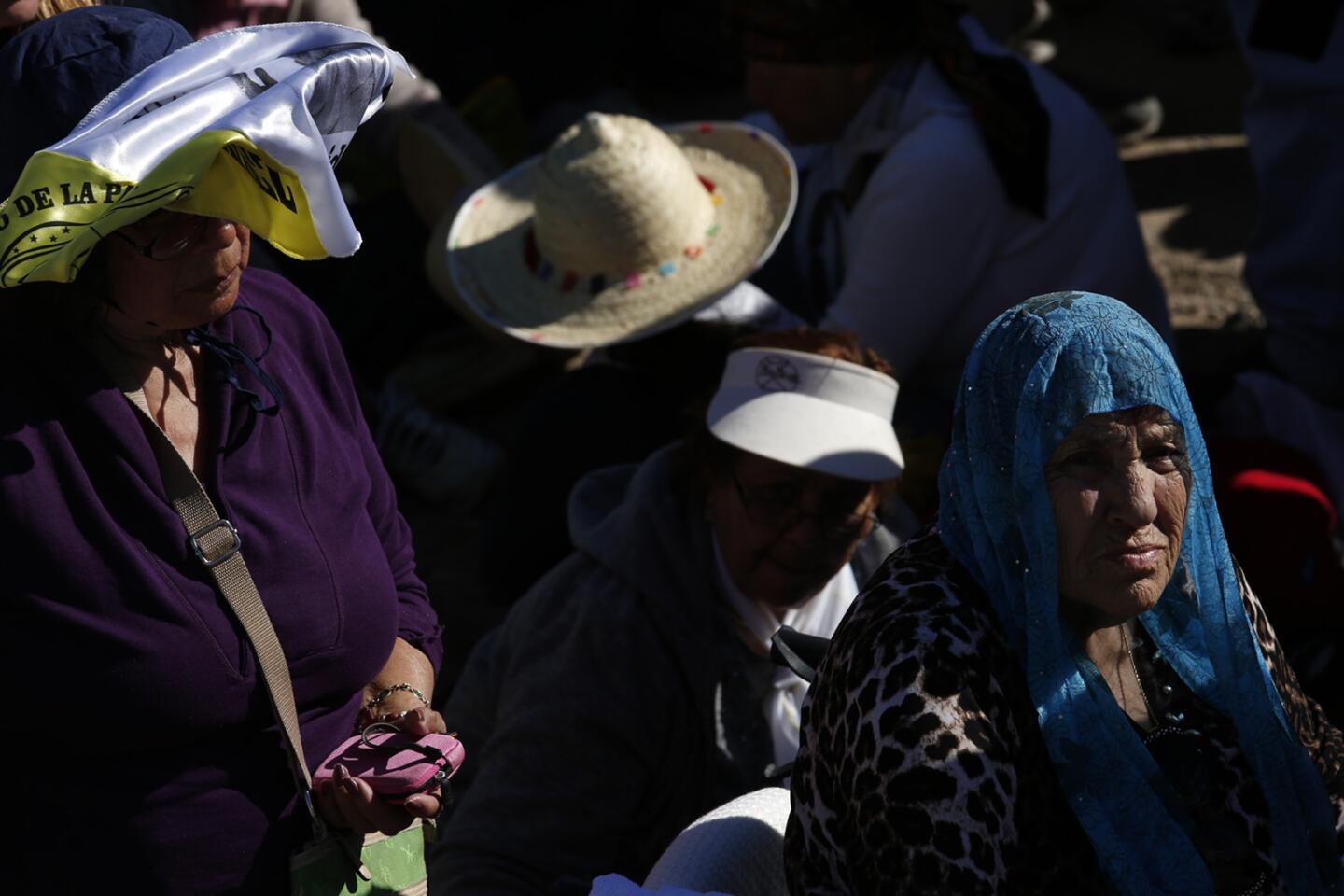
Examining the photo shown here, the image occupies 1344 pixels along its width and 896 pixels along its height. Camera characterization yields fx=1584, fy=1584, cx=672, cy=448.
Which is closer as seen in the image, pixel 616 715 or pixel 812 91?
pixel 616 715

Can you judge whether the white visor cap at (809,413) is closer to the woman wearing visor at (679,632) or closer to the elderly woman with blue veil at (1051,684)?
the woman wearing visor at (679,632)

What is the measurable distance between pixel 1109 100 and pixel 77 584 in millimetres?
6299

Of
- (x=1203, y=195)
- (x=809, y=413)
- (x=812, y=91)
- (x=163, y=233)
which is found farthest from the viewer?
(x=1203, y=195)

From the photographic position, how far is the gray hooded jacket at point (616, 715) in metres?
2.60

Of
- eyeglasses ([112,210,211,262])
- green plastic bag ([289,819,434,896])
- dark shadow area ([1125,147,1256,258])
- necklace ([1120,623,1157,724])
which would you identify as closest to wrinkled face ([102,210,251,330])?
eyeglasses ([112,210,211,262])

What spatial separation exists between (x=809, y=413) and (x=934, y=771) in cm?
97

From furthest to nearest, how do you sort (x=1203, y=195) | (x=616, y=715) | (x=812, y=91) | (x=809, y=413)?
1. (x=1203, y=195)
2. (x=812, y=91)
3. (x=809, y=413)
4. (x=616, y=715)

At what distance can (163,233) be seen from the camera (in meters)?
1.80

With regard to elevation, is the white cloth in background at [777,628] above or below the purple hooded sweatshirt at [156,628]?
below

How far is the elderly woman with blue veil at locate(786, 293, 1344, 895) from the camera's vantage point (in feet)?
6.41

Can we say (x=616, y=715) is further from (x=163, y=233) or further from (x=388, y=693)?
(x=163, y=233)

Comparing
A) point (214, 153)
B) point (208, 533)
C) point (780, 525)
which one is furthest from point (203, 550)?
point (780, 525)

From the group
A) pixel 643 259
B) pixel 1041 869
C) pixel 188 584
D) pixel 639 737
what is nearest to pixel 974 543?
pixel 1041 869

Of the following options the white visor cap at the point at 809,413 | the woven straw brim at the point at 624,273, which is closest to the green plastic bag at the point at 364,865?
the white visor cap at the point at 809,413
